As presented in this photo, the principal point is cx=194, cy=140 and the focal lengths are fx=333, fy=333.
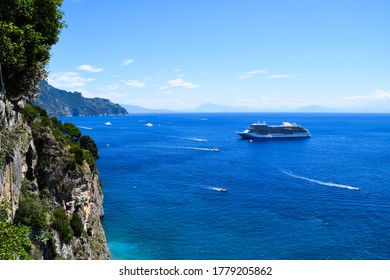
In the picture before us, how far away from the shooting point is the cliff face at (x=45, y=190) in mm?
17703

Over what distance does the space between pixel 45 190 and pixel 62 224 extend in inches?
128

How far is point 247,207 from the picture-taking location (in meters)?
51.0

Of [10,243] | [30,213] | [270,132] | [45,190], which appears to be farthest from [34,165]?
[270,132]

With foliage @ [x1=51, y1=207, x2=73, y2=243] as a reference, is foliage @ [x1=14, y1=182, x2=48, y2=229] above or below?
above

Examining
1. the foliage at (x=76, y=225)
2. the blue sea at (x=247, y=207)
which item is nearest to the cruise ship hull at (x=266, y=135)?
the blue sea at (x=247, y=207)

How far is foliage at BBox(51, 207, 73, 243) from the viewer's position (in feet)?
76.7

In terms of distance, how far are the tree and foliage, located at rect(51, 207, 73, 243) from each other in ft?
30.9

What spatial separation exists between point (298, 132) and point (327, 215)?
10169 centimetres

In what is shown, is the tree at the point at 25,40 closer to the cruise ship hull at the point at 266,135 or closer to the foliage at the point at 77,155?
the foliage at the point at 77,155

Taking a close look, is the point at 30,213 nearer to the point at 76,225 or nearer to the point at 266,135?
the point at 76,225

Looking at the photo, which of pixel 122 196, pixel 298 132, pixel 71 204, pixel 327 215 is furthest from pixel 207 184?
pixel 298 132

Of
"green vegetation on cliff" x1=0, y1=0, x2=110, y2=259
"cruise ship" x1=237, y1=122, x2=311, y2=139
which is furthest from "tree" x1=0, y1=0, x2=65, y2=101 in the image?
"cruise ship" x1=237, y1=122, x2=311, y2=139

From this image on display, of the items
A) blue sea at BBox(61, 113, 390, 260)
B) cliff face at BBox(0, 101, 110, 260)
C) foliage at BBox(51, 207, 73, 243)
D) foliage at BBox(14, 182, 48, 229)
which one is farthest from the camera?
blue sea at BBox(61, 113, 390, 260)

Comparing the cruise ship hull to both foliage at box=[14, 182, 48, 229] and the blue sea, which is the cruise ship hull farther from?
foliage at box=[14, 182, 48, 229]
